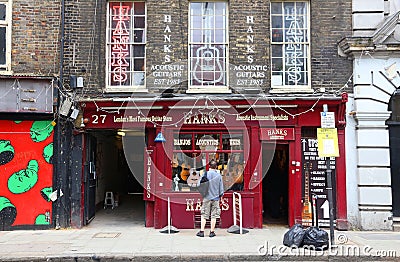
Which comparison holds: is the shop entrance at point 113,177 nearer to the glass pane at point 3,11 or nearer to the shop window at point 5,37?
the shop window at point 5,37

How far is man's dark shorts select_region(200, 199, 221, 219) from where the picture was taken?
10148 mm

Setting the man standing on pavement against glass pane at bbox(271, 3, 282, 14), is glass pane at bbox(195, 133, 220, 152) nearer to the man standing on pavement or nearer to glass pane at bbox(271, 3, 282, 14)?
the man standing on pavement

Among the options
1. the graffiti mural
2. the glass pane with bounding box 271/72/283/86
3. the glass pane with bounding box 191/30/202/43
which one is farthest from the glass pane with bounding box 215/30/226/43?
the graffiti mural

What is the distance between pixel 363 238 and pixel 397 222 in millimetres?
2015

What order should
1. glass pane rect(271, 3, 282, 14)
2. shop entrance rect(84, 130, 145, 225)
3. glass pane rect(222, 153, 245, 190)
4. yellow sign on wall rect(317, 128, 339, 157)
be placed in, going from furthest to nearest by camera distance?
1. shop entrance rect(84, 130, 145, 225)
2. glass pane rect(271, 3, 282, 14)
3. glass pane rect(222, 153, 245, 190)
4. yellow sign on wall rect(317, 128, 339, 157)

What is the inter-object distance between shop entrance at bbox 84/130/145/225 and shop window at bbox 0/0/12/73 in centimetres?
293

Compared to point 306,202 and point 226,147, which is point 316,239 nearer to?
point 306,202

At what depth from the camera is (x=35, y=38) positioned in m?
11.4

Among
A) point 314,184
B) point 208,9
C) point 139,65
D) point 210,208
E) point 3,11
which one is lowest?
point 210,208

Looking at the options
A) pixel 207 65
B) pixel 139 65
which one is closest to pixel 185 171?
pixel 207 65

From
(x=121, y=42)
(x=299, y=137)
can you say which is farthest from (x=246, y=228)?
(x=121, y=42)

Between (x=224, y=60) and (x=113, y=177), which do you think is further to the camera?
(x=113, y=177)

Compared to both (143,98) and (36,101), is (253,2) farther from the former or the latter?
(36,101)

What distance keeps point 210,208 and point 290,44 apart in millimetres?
5172
